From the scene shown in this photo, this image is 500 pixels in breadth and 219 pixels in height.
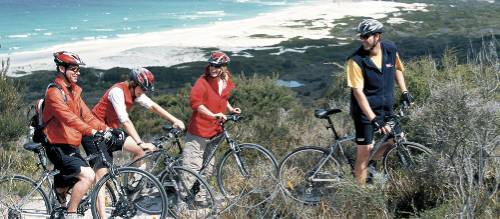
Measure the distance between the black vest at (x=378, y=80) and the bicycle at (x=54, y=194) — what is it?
1.96 meters

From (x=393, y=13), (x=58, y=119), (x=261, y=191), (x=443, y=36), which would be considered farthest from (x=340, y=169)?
(x=393, y=13)

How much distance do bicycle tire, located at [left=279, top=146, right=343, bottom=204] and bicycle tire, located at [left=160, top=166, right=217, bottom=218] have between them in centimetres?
75

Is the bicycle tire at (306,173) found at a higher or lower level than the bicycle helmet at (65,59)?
lower

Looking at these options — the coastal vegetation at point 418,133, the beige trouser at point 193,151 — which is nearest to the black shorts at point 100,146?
the coastal vegetation at point 418,133

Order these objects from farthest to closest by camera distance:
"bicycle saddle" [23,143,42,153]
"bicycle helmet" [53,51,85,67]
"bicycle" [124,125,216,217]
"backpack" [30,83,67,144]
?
"bicycle" [124,125,216,217], "bicycle saddle" [23,143,42,153], "backpack" [30,83,67,144], "bicycle helmet" [53,51,85,67]

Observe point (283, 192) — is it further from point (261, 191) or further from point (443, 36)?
point (443, 36)

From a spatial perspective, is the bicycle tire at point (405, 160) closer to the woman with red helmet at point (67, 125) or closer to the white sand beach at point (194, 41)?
the woman with red helmet at point (67, 125)

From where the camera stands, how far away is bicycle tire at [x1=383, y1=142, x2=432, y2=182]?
5816 mm

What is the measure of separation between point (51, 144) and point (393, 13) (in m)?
67.4

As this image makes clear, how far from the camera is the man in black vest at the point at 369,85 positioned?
5.73m

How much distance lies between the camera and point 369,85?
5871 millimetres

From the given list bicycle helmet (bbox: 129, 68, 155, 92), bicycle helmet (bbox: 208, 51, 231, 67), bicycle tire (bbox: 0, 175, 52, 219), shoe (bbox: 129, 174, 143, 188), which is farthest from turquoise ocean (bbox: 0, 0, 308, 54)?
shoe (bbox: 129, 174, 143, 188)

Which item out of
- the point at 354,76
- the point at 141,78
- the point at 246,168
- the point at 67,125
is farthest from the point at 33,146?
the point at 354,76

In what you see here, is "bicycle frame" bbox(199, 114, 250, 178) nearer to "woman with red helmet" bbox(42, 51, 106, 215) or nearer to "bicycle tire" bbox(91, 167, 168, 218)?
"bicycle tire" bbox(91, 167, 168, 218)
